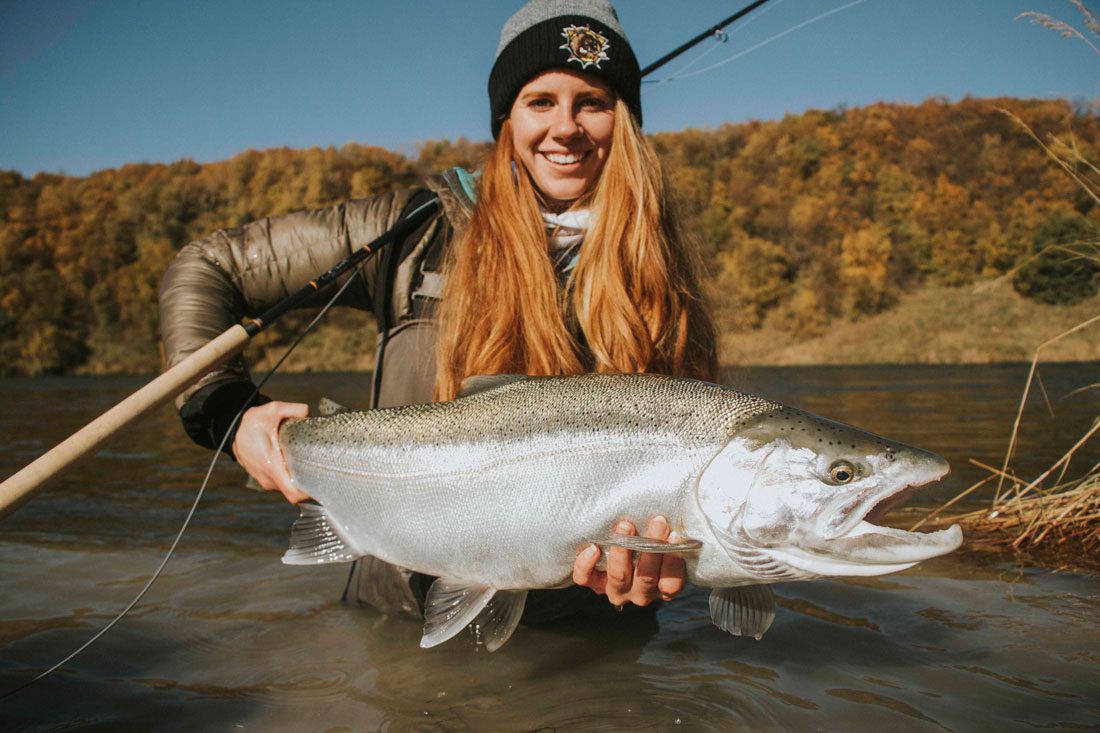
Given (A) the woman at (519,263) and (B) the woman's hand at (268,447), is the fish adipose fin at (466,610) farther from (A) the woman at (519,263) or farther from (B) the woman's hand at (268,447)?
(A) the woman at (519,263)

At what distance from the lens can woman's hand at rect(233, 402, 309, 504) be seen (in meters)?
2.78

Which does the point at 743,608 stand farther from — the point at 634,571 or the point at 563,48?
the point at 563,48

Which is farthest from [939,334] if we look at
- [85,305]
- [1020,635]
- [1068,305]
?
[85,305]

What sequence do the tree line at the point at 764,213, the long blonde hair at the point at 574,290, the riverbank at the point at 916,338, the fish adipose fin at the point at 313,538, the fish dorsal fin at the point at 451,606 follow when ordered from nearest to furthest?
the fish dorsal fin at the point at 451,606 < the fish adipose fin at the point at 313,538 < the long blonde hair at the point at 574,290 < the riverbank at the point at 916,338 < the tree line at the point at 764,213

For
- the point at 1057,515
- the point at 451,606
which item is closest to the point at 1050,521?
the point at 1057,515

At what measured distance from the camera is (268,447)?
2.80m

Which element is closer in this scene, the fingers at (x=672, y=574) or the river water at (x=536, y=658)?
the fingers at (x=672, y=574)

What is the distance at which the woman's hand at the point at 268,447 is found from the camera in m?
2.78

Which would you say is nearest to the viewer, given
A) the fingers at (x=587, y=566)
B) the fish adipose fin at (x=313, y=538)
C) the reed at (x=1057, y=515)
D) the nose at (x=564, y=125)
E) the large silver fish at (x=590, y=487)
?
the large silver fish at (x=590, y=487)

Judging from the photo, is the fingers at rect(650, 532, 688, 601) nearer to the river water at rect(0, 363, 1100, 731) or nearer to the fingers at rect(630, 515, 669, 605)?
the fingers at rect(630, 515, 669, 605)

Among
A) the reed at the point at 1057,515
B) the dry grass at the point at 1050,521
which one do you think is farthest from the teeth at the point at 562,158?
the dry grass at the point at 1050,521

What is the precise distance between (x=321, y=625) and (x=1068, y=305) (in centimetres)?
4957

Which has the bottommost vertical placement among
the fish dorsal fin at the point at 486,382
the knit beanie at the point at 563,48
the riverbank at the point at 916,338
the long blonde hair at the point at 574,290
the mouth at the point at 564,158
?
the riverbank at the point at 916,338

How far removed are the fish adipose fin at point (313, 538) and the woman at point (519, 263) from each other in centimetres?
30
